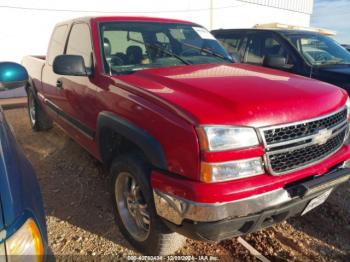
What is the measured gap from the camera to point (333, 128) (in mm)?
2443

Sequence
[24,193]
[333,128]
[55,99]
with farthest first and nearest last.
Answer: [55,99], [333,128], [24,193]

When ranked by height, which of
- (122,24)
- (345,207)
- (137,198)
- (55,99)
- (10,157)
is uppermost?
(122,24)

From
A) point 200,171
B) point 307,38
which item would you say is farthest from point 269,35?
point 200,171

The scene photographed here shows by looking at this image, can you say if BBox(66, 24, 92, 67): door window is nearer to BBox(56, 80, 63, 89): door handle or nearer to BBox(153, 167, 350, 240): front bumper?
BBox(56, 80, 63, 89): door handle

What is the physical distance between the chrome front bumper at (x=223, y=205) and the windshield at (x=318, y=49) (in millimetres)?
3639

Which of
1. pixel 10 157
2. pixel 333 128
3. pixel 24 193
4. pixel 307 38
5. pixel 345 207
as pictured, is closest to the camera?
pixel 24 193

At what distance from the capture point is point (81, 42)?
3.49 metres

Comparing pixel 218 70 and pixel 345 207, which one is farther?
pixel 345 207

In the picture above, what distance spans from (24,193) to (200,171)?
94 cm

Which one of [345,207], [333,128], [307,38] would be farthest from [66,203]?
[307,38]

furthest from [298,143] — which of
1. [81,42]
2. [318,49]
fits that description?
[318,49]

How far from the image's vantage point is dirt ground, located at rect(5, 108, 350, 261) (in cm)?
266

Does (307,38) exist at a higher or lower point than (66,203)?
higher

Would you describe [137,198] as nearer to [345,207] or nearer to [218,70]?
[218,70]
